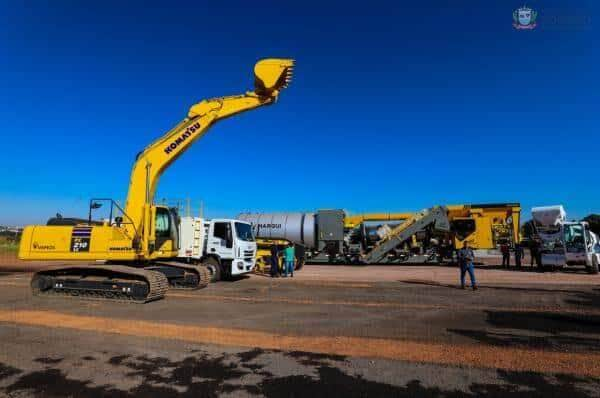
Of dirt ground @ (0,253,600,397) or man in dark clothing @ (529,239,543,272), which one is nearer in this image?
dirt ground @ (0,253,600,397)

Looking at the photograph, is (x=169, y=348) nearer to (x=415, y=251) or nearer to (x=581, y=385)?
(x=581, y=385)

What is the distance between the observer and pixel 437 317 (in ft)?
30.9

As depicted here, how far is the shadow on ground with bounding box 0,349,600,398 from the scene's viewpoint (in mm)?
4812

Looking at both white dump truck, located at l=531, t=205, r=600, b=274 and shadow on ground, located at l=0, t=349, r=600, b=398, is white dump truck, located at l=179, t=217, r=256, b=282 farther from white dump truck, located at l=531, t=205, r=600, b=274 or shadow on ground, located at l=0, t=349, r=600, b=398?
white dump truck, located at l=531, t=205, r=600, b=274

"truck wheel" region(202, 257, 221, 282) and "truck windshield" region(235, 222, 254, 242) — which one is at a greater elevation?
"truck windshield" region(235, 222, 254, 242)

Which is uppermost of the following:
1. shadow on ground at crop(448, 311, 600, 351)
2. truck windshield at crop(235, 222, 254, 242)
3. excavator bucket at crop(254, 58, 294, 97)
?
excavator bucket at crop(254, 58, 294, 97)

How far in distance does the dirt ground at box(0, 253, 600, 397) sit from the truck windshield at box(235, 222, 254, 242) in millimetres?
4610

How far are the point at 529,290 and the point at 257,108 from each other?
11.2 meters

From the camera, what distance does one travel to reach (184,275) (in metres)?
14.1

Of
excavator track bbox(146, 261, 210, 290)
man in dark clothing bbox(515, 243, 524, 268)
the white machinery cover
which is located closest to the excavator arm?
excavator track bbox(146, 261, 210, 290)

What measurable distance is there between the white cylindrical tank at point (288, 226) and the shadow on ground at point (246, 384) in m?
23.3

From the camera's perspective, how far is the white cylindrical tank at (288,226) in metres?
29.5

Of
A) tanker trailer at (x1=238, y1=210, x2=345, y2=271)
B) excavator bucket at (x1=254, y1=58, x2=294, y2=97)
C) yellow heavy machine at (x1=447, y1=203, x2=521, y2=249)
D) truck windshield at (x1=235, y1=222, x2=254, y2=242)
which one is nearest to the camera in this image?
excavator bucket at (x1=254, y1=58, x2=294, y2=97)

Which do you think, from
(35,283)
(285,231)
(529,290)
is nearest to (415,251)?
(285,231)
